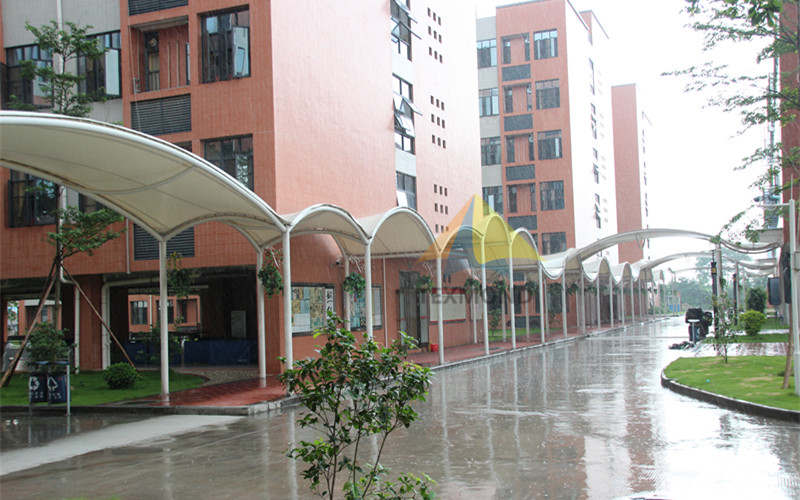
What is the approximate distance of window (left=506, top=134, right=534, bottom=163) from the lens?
182ft

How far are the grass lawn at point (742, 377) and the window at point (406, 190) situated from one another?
12.1 metres

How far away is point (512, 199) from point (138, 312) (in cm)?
2836

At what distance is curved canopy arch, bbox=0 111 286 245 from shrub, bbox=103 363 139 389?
4217 mm

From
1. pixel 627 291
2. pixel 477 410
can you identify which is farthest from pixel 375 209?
pixel 627 291

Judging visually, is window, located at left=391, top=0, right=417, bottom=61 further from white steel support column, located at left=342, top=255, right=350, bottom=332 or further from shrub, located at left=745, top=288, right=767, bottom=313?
shrub, located at left=745, top=288, right=767, bottom=313

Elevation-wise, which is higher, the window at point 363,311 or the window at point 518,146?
the window at point 518,146

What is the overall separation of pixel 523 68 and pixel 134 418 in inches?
1887

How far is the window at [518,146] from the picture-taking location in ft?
182

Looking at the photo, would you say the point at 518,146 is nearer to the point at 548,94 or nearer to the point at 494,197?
the point at 494,197

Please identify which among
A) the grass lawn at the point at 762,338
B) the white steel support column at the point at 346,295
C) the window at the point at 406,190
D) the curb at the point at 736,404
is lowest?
the grass lawn at the point at 762,338

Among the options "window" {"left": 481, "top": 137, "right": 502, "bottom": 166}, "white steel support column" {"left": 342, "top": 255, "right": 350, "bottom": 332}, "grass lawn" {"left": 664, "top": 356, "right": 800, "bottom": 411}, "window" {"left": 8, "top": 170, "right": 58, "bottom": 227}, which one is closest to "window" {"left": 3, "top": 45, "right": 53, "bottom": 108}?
"window" {"left": 8, "top": 170, "right": 58, "bottom": 227}

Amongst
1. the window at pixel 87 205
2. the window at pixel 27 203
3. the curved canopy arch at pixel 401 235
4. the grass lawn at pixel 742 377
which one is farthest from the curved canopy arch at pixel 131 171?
the grass lawn at pixel 742 377

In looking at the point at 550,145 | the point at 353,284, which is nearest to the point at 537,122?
the point at 550,145

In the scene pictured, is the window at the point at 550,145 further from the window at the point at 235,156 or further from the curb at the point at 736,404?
the curb at the point at 736,404
